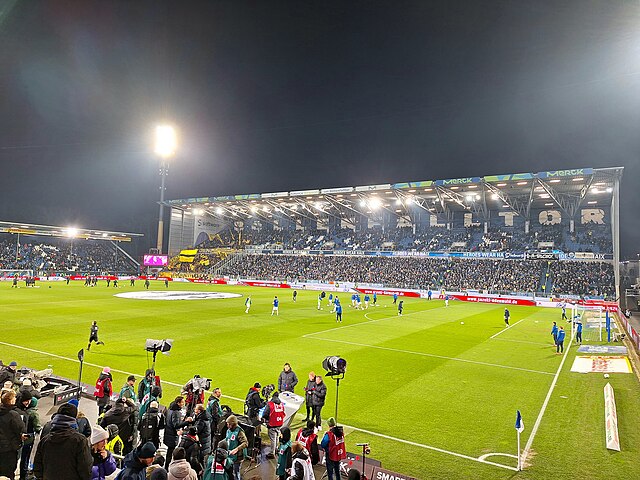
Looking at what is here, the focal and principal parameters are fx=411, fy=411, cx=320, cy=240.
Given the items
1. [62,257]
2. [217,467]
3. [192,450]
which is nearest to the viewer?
[217,467]

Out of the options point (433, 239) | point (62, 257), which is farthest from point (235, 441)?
point (62, 257)

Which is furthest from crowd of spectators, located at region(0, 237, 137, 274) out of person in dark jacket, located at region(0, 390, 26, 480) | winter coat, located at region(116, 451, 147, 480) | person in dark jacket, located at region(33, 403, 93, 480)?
winter coat, located at region(116, 451, 147, 480)

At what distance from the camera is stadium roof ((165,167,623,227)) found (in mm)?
50469

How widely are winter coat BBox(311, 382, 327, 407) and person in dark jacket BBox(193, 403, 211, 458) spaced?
3636mm

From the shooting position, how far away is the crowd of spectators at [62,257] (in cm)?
7094

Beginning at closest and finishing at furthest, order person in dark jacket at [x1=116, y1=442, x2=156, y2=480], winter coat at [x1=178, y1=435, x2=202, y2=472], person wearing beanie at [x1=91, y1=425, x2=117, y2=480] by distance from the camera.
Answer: person in dark jacket at [x1=116, y1=442, x2=156, y2=480] → person wearing beanie at [x1=91, y1=425, x2=117, y2=480] → winter coat at [x1=178, y1=435, x2=202, y2=472]

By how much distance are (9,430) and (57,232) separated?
8193 centimetres

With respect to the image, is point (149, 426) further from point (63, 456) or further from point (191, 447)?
point (63, 456)

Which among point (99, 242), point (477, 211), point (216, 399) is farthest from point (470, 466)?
point (99, 242)

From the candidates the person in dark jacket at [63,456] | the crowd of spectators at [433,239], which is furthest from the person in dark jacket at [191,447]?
the crowd of spectators at [433,239]

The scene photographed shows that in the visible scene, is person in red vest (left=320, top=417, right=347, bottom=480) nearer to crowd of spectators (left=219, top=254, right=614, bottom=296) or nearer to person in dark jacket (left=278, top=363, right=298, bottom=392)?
person in dark jacket (left=278, top=363, right=298, bottom=392)

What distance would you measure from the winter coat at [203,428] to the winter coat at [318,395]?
12.0 feet

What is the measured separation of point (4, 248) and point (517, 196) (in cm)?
8511

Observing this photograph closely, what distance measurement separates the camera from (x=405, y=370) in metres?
16.6
